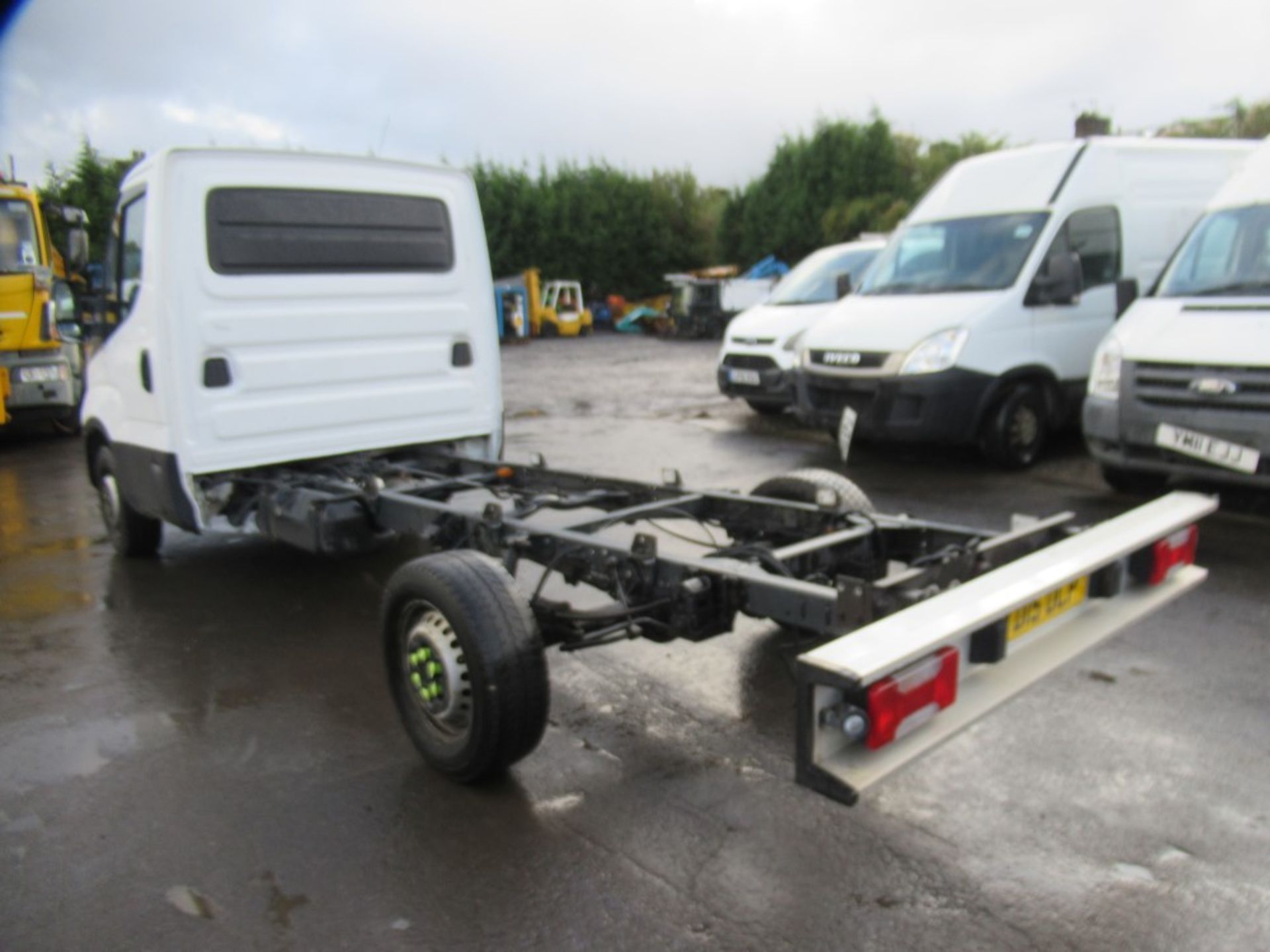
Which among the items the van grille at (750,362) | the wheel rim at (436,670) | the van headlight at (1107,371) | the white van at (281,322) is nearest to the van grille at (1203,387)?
the van headlight at (1107,371)

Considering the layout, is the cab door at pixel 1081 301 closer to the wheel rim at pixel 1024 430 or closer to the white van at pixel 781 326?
the wheel rim at pixel 1024 430

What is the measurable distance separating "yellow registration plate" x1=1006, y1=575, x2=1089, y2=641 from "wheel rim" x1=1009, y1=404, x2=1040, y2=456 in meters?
5.48

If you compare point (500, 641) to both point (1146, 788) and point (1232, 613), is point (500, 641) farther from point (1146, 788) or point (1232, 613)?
point (1232, 613)

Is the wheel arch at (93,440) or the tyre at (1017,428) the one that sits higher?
the wheel arch at (93,440)

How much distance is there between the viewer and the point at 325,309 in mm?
5293

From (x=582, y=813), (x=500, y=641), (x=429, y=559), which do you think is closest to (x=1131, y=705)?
(x=582, y=813)

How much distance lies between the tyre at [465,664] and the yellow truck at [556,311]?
28.4 m

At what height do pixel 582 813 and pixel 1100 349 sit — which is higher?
pixel 1100 349

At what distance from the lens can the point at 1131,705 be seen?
3768mm

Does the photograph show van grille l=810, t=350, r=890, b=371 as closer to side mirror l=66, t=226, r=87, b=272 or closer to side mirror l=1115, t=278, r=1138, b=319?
side mirror l=1115, t=278, r=1138, b=319

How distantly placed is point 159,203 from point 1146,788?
15.9 ft

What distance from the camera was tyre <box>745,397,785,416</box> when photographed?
11578mm

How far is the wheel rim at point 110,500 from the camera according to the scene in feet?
20.3

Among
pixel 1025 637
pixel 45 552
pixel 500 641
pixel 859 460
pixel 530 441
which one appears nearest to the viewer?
pixel 1025 637
